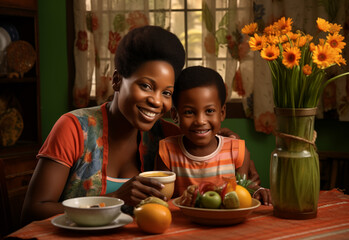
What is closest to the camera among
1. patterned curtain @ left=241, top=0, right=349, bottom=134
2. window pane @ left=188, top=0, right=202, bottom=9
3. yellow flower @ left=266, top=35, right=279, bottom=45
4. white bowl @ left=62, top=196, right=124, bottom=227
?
white bowl @ left=62, top=196, right=124, bottom=227

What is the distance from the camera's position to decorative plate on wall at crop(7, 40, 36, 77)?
3615mm

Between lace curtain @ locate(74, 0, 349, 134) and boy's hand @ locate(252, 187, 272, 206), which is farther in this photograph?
lace curtain @ locate(74, 0, 349, 134)

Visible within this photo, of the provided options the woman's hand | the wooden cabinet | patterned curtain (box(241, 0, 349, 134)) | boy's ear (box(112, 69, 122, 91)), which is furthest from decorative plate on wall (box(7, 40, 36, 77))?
the woman's hand

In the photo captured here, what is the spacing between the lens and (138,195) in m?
1.46

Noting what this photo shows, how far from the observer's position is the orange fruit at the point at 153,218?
4.07ft

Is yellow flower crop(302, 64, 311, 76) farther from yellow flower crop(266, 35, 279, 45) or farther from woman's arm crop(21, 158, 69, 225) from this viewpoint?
woman's arm crop(21, 158, 69, 225)

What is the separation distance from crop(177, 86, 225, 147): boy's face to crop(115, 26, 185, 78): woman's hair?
11cm

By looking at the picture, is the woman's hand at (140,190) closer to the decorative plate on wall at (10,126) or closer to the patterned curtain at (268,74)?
the patterned curtain at (268,74)

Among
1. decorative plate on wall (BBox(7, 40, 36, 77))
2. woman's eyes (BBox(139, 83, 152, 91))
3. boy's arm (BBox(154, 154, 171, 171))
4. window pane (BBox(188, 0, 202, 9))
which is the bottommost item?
boy's arm (BBox(154, 154, 171, 171))

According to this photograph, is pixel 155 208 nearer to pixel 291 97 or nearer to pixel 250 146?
pixel 291 97

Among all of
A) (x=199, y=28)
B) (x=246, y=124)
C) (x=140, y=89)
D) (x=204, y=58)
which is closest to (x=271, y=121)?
(x=246, y=124)

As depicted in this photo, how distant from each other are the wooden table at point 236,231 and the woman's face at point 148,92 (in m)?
0.43

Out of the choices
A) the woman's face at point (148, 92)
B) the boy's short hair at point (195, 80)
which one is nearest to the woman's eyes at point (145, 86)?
the woman's face at point (148, 92)

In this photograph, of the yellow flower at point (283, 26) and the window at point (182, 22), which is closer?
the yellow flower at point (283, 26)
